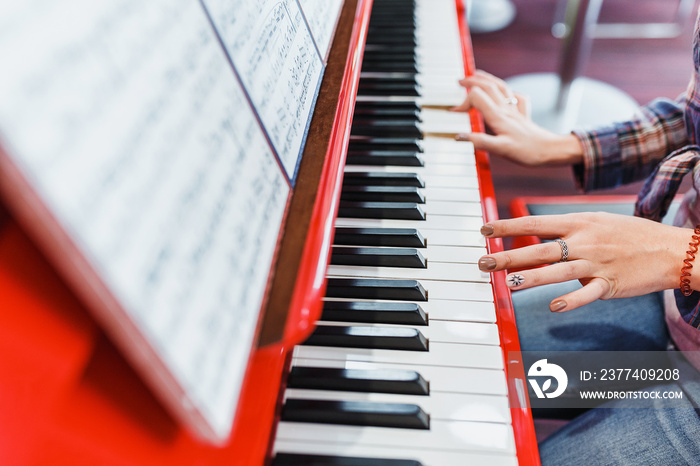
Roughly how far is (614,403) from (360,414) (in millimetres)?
517

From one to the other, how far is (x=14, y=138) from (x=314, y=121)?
0.57 metres

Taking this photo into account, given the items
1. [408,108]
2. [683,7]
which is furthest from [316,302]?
[683,7]

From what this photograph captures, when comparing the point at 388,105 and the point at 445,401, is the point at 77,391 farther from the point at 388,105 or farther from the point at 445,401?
the point at 388,105

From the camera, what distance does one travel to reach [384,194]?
3.28ft

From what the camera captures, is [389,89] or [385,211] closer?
[385,211]

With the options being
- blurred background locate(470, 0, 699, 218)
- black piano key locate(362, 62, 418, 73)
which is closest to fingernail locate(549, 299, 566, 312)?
black piano key locate(362, 62, 418, 73)

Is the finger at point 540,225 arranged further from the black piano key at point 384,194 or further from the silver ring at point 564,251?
the black piano key at point 384,194

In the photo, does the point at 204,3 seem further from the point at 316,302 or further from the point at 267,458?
the point at 267,458

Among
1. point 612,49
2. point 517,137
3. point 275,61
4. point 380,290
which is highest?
point 275,61

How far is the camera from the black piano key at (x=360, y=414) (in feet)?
2.17

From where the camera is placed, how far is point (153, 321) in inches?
16.0

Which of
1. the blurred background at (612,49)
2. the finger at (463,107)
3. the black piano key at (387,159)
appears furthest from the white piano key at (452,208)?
the blurred background at (612,49)

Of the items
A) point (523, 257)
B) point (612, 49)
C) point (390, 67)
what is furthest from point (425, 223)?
point (612, 49)

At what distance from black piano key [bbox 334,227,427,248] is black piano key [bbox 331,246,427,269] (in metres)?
0.03
